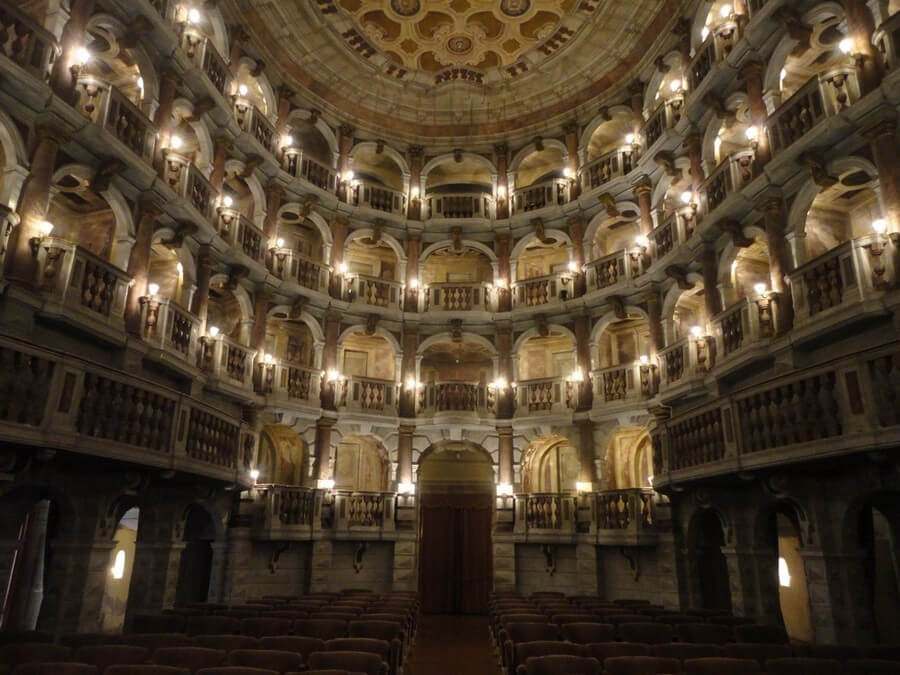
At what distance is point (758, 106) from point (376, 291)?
13.2m

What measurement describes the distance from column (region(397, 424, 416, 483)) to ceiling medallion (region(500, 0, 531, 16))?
1437 cm

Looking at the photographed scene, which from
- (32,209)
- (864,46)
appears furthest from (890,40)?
(32,209)

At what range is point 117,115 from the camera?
43.9 ft

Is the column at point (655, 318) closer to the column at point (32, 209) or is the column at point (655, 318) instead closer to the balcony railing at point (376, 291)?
the balcony railing at point (376, 291)

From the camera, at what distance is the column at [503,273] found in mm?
23031

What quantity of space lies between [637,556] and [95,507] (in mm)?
14070

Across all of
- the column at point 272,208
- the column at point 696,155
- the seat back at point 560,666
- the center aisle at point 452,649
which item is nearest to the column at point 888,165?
the column at point 696,155

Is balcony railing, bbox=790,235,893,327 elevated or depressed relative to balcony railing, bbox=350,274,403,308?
depressed

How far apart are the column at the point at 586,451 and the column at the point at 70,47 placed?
16103mm

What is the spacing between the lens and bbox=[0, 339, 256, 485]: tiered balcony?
8.59 metres

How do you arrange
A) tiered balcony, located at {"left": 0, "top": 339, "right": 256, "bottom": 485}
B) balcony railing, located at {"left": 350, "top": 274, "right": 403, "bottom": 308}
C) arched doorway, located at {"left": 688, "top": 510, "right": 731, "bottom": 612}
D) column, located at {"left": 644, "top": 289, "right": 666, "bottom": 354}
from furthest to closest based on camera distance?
balcony railing, located at {"left": 350, "top": 274, "right": 403, "bottom": 308}
column, located at {"left": 644, "top": 289, "right": 666, "bottom": 354}
arched doorway, located at {"left": 688, "top": 510, "right": 731, "bottom": 612}
tiered balcony, located at {"left": 0, "top": 339, "right": 256, "bottom": 485}

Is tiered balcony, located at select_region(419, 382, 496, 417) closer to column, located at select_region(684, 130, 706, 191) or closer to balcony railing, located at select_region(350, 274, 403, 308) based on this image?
balcony railing, located at select_region(350, 274, 403, 308)

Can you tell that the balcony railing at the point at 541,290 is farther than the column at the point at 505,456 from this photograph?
Yes

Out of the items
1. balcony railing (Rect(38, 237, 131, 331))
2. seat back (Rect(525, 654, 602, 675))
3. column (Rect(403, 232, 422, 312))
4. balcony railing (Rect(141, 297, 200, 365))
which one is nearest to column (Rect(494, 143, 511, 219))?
column (Rect(403, 232, 422, 312))
